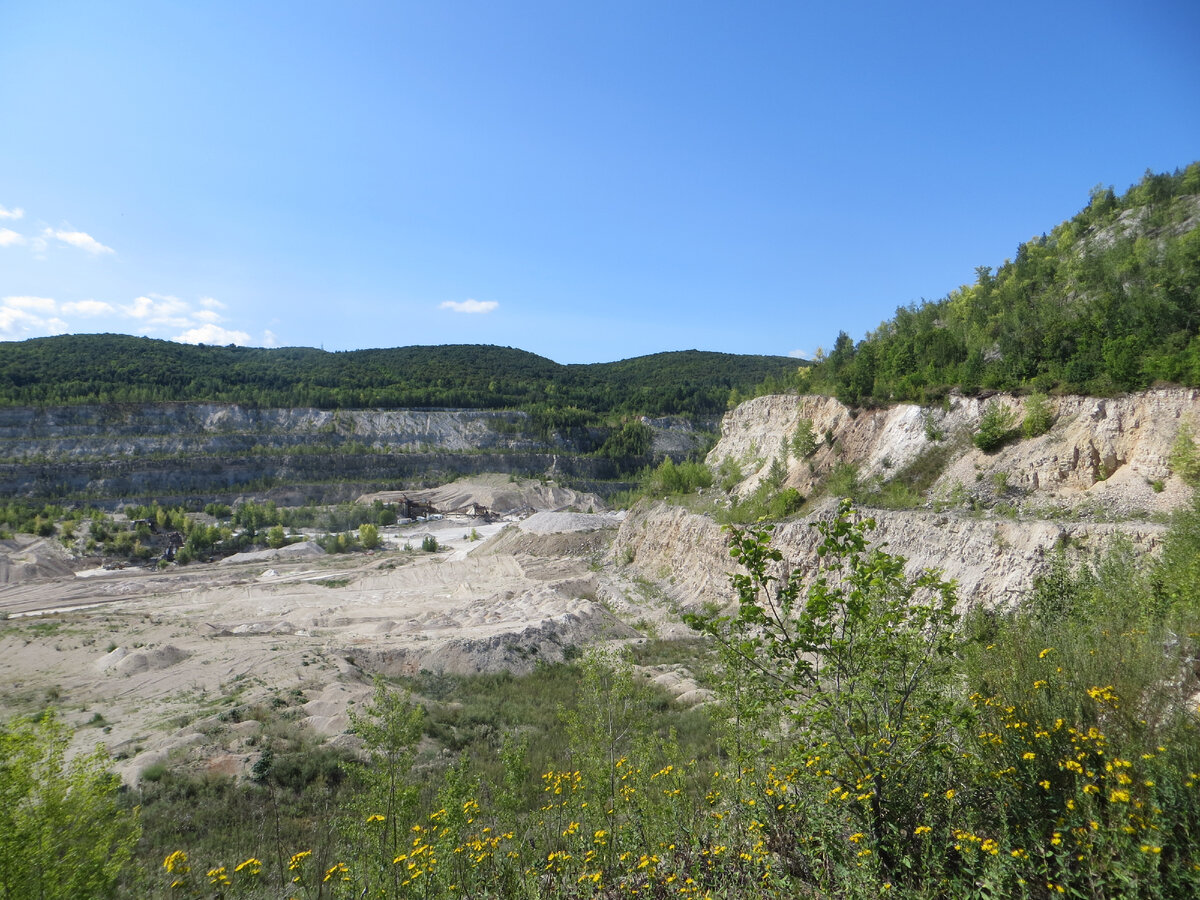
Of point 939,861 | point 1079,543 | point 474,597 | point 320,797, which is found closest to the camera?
point 939,861

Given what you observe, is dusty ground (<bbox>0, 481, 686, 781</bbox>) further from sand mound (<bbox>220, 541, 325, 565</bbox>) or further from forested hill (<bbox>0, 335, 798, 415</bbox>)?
forested hill (<bbox>0, 335, 798, 415</bbox>)

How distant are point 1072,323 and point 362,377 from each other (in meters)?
127

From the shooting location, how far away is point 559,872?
6.00 m

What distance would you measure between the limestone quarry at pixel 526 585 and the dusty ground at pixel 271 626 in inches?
4.7

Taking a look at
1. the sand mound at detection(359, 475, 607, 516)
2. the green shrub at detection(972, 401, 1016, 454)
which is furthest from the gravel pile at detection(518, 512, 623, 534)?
the green shrub at detection(972, 401, 1016, 454)

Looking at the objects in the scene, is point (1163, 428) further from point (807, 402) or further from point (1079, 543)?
point (807, 402)

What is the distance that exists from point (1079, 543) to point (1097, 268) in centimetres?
1725

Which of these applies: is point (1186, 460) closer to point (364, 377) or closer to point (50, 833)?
point (50, 833)

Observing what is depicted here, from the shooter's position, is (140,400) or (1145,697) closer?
(1145,697)

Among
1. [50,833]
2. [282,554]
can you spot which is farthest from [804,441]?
[282,554]

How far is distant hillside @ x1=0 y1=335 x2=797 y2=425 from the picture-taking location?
9825 cm

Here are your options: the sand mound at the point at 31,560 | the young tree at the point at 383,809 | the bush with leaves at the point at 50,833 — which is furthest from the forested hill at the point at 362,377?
the bush with leaves at the point at 50,833

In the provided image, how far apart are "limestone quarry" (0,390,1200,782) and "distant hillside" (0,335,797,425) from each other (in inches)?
2269

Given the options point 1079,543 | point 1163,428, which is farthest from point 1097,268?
point 1079,543
